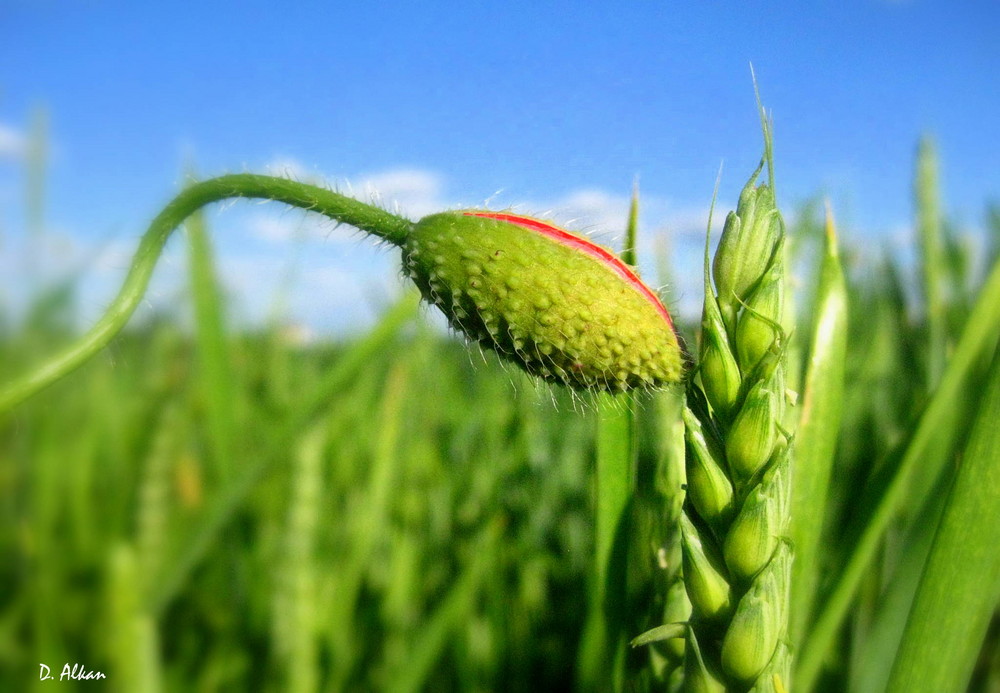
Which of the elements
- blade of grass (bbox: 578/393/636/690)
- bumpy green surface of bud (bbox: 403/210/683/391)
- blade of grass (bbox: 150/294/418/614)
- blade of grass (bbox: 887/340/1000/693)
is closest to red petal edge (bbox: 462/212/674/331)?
bumpy green surface of bud (bbox: 403/210/683/391)

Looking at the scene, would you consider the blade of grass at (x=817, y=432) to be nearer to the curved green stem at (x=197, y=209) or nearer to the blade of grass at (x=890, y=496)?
the blade of grass at (x=890, y=496)

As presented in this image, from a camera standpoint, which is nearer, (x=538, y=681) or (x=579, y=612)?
(x=538, y=681)

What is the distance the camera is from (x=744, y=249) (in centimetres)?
77

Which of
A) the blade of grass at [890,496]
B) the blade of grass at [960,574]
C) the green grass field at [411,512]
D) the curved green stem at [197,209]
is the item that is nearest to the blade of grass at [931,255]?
the green grass field at [411,512]

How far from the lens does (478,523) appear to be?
2.24m

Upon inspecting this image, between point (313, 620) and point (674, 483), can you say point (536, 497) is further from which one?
point (674, 483)

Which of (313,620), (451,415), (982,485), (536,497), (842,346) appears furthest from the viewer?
(451,415)

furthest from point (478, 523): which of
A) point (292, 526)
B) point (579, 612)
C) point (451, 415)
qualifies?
point (451, 415)

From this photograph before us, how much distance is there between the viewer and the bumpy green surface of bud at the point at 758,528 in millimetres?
746

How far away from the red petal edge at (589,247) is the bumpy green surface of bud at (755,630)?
0.31 m

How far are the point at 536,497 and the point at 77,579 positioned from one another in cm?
133

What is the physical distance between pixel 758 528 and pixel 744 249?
0.93 feet

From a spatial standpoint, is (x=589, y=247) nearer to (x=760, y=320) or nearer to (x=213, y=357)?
(x=760, y=320)

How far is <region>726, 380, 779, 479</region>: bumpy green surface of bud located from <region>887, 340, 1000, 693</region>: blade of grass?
19 cm
